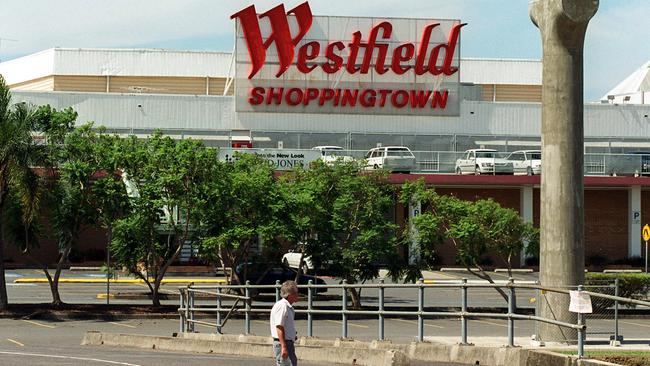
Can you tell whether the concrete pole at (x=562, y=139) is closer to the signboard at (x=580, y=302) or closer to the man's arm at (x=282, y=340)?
the signboard at (x=580, y=302)

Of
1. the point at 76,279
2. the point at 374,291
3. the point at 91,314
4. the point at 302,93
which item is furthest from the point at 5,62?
the point at 91,314

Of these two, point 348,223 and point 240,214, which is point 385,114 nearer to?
point 348,223

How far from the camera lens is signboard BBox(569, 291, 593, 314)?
18172 mm

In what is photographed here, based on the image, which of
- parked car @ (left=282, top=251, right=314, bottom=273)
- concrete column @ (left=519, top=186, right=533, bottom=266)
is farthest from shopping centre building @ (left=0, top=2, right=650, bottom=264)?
parked car @ (left=282, top=251, right=314, bottom=273)

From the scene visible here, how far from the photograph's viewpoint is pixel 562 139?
2394 cm

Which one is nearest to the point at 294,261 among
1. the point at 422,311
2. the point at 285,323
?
the point at 422,311

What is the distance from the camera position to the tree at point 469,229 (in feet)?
140

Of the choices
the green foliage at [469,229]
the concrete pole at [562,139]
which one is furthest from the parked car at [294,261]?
the concrete pole at [562,139]

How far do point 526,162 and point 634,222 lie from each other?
274 inches

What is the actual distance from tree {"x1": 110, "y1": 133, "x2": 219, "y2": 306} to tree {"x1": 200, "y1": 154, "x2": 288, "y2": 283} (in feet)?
1.34

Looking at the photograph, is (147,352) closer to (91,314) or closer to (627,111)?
(91,314)

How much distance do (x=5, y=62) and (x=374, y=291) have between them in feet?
161

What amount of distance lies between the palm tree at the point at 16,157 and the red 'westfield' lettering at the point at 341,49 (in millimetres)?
26643

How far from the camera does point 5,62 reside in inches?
3551
